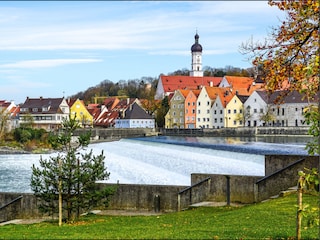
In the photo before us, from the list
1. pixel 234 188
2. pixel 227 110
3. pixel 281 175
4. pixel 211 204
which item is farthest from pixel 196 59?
pixel 281 175

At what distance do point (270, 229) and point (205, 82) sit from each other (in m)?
118

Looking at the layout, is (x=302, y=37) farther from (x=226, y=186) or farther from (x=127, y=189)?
(x=127, y=189)

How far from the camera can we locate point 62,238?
34.9 feet

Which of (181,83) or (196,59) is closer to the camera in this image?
(181,83)

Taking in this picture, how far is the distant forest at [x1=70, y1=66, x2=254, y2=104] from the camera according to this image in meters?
137

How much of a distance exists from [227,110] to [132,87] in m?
51.4

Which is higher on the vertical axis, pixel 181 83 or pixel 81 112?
pixel 181 83

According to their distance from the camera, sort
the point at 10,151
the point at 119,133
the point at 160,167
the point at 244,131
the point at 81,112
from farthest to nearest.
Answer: the point at 81,112 → the point at 119,133 → the point at 244,131 → the point at 10,151 → the point at 160,167

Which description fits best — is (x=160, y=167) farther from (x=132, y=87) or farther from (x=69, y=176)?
(x=132, y=87)

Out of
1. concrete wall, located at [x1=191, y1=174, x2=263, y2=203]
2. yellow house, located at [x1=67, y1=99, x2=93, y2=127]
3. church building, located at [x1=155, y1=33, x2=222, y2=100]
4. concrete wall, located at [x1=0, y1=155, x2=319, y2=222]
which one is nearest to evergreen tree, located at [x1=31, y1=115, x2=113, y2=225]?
concrete wall, located at [x1=0, y1=155, x2=319, y2=222]

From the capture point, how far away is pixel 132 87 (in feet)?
470

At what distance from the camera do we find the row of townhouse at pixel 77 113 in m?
93.7

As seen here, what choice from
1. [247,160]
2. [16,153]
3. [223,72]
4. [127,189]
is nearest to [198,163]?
[247,160]

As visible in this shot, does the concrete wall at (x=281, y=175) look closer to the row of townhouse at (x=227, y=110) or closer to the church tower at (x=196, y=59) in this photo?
the row of townhouse at (x=227, y=110)
